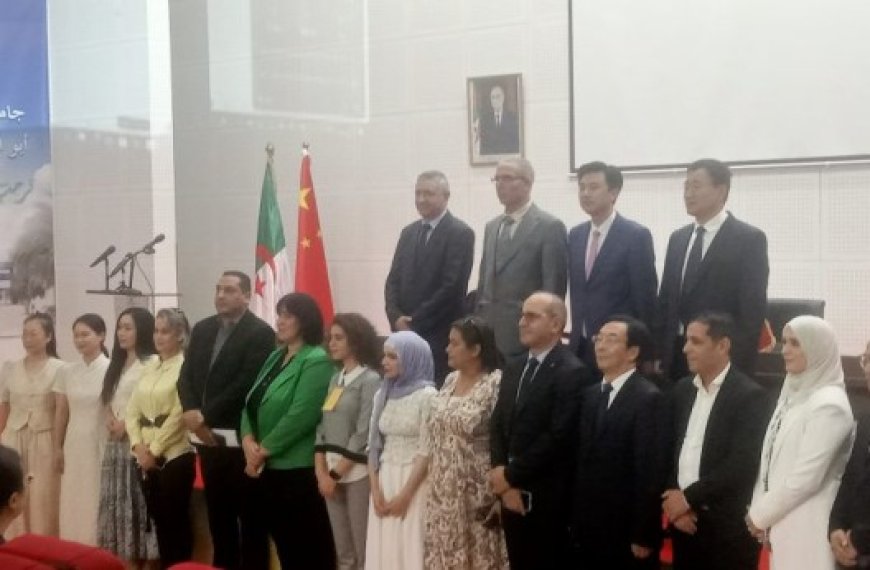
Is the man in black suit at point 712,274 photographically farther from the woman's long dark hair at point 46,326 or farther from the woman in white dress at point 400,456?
the woman's long dark hair at point 46,326

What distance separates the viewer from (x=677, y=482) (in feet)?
13.6

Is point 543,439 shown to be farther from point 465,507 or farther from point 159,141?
point 159,141

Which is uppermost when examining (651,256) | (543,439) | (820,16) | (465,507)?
(820,16)

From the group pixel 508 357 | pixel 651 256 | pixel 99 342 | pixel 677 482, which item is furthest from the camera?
pixel 99 342

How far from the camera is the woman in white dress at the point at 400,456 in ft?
15.7

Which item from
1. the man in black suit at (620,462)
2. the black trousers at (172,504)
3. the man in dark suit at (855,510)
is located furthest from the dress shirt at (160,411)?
the man in dark suit at (855,510)

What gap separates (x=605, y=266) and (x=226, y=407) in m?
1.87

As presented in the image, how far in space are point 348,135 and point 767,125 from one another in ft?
8.78

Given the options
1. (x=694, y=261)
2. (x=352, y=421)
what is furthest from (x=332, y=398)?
(x=694, y=261)

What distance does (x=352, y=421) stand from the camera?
504 cm

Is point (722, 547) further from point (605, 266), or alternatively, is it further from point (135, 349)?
point (135, 349)

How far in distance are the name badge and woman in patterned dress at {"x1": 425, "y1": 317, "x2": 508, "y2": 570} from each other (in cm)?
54

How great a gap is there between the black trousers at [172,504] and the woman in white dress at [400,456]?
1148 mm

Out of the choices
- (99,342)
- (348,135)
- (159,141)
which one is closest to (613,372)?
(99,342)
